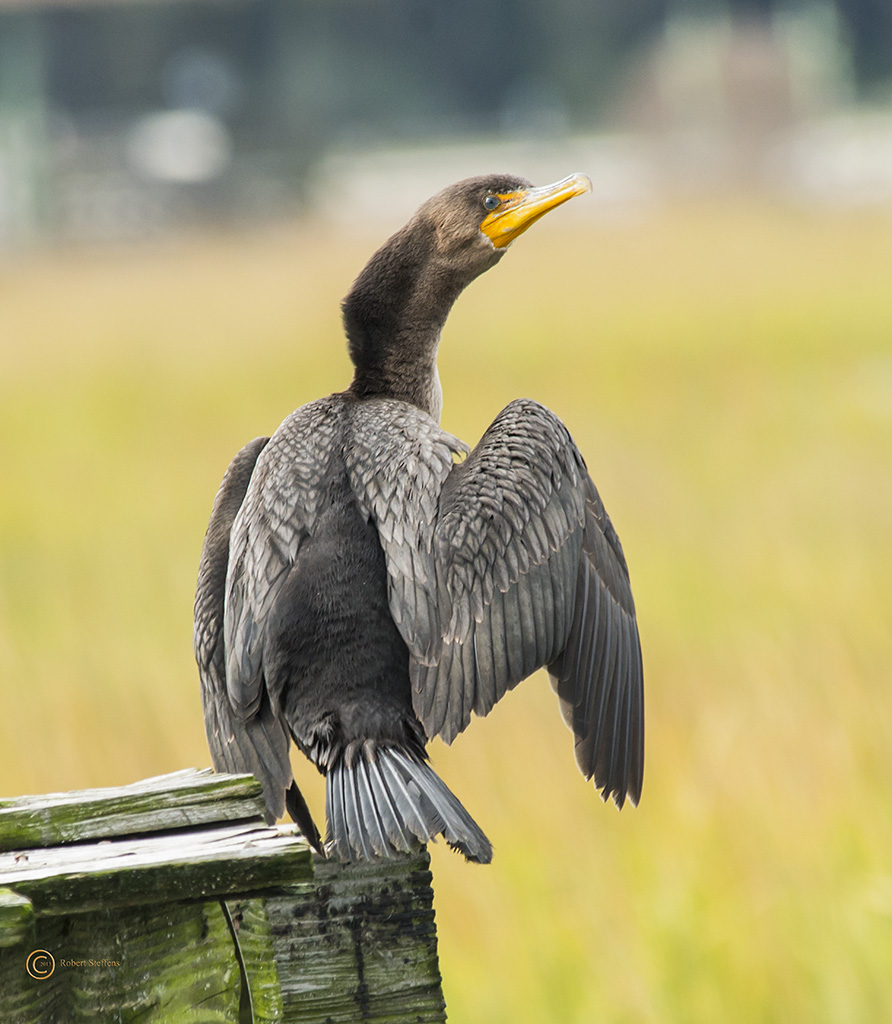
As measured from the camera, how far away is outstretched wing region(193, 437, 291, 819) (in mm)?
2391

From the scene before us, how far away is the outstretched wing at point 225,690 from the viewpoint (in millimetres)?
2391

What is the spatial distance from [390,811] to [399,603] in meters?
0.43

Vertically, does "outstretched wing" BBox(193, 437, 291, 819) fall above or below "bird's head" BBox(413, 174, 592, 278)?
below

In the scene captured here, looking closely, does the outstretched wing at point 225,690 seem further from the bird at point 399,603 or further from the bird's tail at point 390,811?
the bird's tail at point 390,811

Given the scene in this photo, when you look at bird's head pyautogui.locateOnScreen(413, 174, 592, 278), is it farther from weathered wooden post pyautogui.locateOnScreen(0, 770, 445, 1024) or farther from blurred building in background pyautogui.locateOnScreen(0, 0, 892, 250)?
blurred building in background pyautogui.locateOnScreen(0, 0, 892, 250)

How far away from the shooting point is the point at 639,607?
18.6 ft

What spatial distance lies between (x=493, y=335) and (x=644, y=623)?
6.77 m

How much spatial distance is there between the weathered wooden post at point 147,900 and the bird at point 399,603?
43cm

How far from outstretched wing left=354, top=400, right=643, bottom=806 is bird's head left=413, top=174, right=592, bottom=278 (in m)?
0.45

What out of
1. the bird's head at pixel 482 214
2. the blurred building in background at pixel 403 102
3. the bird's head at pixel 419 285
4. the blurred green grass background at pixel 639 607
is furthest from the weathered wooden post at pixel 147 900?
the blurred building in background at pixel 403 102

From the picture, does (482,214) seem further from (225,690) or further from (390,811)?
(390,811)

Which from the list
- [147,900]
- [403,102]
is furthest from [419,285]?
[403,102]

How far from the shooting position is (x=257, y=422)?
8859 mm

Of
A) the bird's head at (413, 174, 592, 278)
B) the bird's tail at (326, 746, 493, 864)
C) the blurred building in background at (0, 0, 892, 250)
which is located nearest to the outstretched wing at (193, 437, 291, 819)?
the bird's tail at (326, 746, 493, 864)
